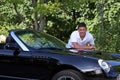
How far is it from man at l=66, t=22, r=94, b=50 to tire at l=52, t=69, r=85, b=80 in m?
1.50

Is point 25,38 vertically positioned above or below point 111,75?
above

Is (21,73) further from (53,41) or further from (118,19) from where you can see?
(118,19)

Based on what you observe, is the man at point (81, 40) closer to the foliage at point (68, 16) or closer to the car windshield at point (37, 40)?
the car windshield at point (37, 40)

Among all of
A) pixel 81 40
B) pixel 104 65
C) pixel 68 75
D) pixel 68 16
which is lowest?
pixel 68 75

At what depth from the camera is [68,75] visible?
7.12m

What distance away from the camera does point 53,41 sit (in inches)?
330

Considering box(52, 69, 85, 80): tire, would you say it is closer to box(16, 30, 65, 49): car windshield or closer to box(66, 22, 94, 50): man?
box(16, 30, 65, 49): car windshield

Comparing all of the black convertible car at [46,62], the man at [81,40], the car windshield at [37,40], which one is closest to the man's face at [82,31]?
the man at [81,40]

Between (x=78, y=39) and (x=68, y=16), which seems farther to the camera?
(x=68, y=16)

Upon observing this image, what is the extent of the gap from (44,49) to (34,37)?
1.74 feet

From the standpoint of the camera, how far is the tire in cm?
704

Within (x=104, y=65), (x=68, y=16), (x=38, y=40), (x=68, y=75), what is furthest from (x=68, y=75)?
(x=68, y=16)

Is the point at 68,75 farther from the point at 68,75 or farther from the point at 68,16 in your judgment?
the point at 68,16

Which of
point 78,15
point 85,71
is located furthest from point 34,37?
point 78,15
